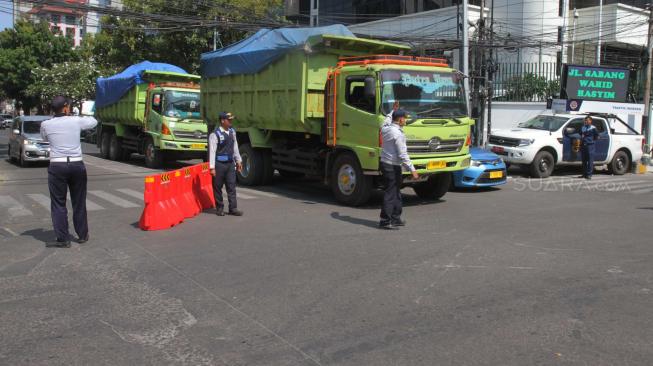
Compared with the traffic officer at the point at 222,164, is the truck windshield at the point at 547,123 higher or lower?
higher

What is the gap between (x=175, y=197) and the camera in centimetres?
964

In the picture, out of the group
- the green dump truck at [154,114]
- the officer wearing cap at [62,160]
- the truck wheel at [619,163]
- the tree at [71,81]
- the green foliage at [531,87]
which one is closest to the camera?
the officer wearing cap at [62,160]

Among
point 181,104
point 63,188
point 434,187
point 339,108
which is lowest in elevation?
point 434,187

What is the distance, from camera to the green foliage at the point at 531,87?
2434cm

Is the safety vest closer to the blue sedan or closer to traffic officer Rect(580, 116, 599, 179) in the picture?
the blue sedan

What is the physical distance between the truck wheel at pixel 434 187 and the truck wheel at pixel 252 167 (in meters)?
3.77

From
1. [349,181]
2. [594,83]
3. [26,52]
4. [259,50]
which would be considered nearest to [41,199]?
[259,50]

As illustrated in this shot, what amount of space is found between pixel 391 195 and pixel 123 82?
585 inches

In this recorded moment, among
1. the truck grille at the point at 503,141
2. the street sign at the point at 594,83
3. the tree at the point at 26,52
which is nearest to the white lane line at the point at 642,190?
the truck grille at the point at 503,141

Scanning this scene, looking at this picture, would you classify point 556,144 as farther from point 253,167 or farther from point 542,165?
point 253,167

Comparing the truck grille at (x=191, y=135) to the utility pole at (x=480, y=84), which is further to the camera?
the utility pole at (x=480, y=84)

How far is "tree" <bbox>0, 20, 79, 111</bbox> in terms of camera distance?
172 feet

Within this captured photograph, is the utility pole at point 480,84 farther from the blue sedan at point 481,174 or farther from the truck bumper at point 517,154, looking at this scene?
the blue sedan at point 481,174

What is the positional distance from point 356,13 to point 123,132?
25.8 m
